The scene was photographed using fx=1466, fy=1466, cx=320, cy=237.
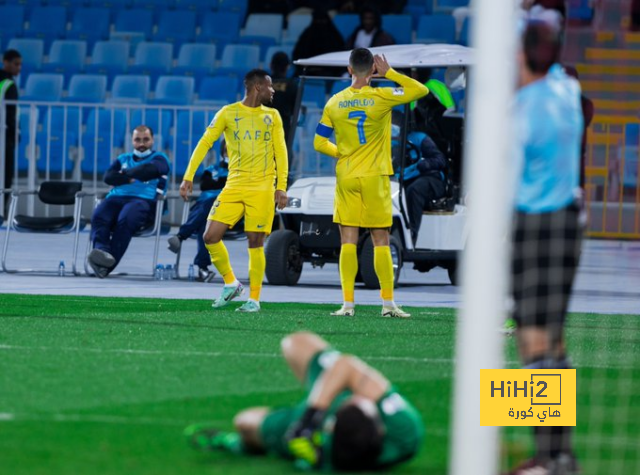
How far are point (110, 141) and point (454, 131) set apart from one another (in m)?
7.00

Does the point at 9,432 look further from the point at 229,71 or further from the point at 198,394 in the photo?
the point at 229,71

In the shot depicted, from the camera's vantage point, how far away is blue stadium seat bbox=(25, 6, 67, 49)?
2566 cm

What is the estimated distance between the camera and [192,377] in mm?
7887

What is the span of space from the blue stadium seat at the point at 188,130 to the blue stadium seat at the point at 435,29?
14.0 ft

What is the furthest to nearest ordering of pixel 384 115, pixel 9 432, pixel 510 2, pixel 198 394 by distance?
pixel 384 115
pixel 198 394
pixel 9 432
pixel 510 2

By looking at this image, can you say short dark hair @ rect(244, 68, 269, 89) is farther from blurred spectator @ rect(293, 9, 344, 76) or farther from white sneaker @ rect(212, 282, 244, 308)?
blurred spectator @ rect(293, 9, 344, 76)

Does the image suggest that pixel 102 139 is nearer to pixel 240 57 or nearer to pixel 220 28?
pixel 240 57

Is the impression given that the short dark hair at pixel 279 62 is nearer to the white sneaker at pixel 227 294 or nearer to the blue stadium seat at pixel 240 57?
the blue stadium seat at pixel 240 57

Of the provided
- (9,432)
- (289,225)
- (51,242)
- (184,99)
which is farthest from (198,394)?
(184,99)

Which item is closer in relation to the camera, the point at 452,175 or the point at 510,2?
the point at 510,2

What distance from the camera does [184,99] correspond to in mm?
22469

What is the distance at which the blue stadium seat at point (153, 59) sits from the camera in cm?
2395

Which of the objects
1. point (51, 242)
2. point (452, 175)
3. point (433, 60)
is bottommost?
point (51, 242)

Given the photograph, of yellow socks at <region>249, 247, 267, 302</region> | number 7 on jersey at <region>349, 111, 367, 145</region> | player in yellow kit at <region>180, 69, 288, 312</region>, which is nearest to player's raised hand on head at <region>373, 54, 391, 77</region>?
number 7 on jersey at <region>349, 111, 367, 145</region>
